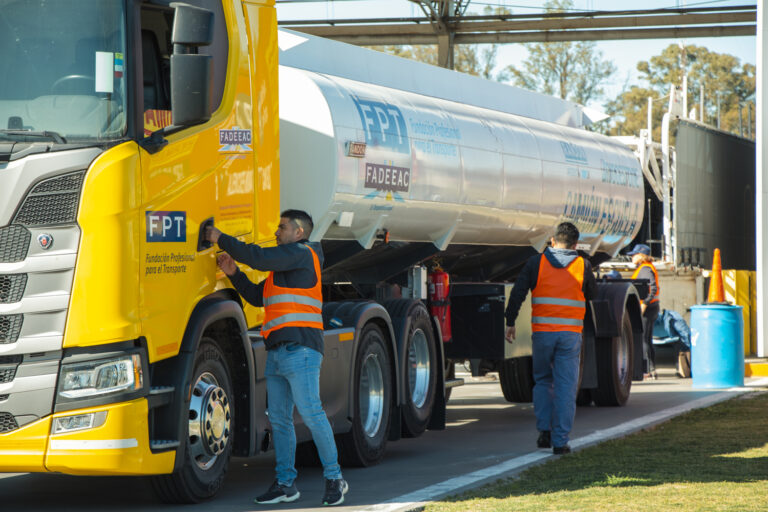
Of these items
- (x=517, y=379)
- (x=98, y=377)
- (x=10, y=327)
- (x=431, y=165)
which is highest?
(x=431, y=165)

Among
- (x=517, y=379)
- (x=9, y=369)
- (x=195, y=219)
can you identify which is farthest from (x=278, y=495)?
(x=517, y=379)

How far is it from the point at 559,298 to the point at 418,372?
1488 mm

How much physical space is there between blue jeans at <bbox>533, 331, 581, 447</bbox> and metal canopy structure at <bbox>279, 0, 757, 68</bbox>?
2746 centimetres

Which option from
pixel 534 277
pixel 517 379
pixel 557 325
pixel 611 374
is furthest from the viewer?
pixel 517 379

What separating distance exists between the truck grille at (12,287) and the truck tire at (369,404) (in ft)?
11.6

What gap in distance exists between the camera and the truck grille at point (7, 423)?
692 cm

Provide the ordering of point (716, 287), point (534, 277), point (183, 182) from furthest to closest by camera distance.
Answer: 1. point (716, 287)
2. point (534, 277)
3. point (183, 182)

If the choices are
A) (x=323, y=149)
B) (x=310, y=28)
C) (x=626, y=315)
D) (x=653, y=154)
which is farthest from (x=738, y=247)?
(x=323, y=149)

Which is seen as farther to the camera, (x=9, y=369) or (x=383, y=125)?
(x=383, y=125)

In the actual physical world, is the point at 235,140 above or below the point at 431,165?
below

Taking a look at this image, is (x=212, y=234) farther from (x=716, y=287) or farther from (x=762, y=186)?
(x=762, y=186)

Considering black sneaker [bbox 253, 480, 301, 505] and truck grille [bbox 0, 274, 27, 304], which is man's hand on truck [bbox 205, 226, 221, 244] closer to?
truck grille [bbox 0, 274, 27, 304]

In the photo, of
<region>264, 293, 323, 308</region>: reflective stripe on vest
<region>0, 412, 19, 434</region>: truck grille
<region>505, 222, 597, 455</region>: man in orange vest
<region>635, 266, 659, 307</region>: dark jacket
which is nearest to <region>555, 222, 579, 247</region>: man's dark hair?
<region>505, 222, 597, 455</region>: man in orange vest

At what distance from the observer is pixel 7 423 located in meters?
6.93
